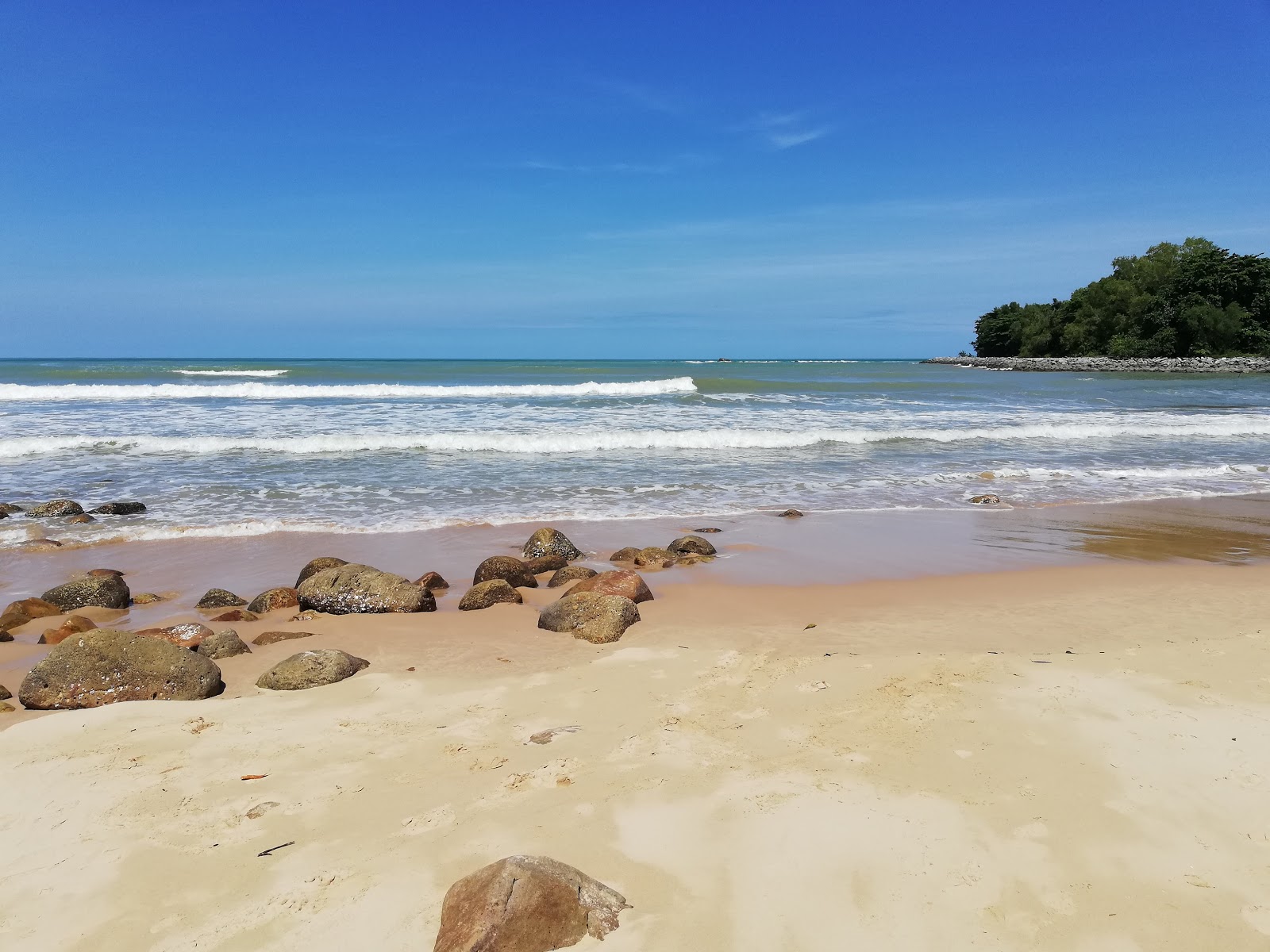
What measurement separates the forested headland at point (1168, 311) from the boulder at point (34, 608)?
2834 inches

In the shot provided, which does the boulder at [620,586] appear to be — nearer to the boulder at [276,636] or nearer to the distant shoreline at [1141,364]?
the boulder at [276,636]

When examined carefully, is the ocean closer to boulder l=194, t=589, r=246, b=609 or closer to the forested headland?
boulder l=194, t=589, r=246, b=609

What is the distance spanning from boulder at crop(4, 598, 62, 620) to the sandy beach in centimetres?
125

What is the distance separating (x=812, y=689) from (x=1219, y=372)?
6357 cm

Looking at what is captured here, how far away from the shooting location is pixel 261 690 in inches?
170

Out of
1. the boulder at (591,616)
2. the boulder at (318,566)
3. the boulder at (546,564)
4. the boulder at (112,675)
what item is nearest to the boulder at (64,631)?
the boulder at (112,675)

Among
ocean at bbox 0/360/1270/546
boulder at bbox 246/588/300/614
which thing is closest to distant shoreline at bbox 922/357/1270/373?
ocean at bbox 0/360/1270/546

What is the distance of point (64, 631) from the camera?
5242mm

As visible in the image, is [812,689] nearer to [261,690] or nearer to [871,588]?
[871,588]

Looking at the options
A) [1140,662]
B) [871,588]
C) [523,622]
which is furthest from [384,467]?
[1140,662]

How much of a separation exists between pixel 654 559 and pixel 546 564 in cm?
101

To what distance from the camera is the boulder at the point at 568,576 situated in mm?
6578

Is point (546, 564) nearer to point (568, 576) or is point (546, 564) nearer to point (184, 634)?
point (568, 576)

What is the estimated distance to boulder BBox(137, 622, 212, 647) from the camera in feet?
16.3
